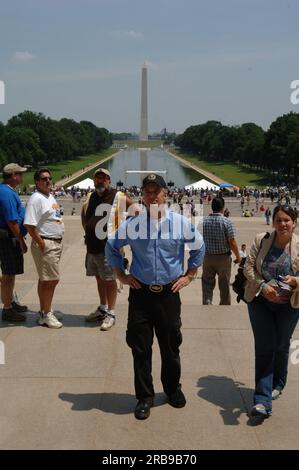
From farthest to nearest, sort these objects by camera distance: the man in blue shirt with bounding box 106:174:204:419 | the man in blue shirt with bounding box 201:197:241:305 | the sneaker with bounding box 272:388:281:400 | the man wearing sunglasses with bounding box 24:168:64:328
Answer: the man in blue shirt with bounding box 201:197:241:305 < the man wearing sunglasses with bounding box 24:168:64:328 < the sneaker with bounding box 272:388:281:400 < the man in blue shirt with bounding box 106:174:204:419

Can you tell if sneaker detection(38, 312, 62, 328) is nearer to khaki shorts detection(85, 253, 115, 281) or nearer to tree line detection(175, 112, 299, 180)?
khaki shorts detection(85, 253, 115, 281)

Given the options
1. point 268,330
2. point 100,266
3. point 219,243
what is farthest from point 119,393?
point 219,243

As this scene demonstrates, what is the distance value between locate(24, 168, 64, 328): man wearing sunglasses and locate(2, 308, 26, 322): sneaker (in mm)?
356

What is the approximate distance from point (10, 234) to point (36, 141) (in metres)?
93.7

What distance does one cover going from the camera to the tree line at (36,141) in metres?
84.9

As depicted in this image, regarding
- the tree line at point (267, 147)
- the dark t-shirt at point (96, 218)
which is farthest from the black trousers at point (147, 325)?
the tree line at point (267, 147)

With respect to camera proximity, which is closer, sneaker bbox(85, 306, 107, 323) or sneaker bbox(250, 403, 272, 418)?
sneaker bbox(250, 403, 272, 418)

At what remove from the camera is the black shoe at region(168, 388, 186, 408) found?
13.2 ft

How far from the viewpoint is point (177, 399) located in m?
4.05

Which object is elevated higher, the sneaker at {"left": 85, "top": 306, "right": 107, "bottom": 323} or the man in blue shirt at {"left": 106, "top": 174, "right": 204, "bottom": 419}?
the man in blue shirt at {"left": 106, "top": 174, "right": 204, "bottom": 419}

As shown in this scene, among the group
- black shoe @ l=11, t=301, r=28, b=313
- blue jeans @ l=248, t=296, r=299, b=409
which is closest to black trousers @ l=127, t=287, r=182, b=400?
blue jeans @ l=248, t=296, r=299, b=409

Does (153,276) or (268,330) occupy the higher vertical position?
(153,276)

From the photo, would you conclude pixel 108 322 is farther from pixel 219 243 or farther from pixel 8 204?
pixel 219 243
